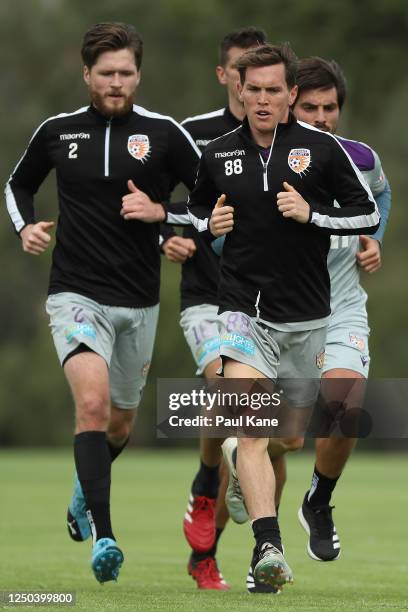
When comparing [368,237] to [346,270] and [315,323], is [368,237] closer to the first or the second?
[346,270]

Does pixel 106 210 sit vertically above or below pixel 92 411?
above

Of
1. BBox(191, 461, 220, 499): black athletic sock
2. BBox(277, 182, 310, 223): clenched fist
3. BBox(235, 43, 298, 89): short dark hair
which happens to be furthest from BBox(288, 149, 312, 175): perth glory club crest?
BBox(191, 461, 220, 499): black athletic sock

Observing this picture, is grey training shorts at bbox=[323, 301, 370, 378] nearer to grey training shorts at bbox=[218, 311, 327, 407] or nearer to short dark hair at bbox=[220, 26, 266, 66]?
grey training shorts at bbox=[218, 311, 327, 407]

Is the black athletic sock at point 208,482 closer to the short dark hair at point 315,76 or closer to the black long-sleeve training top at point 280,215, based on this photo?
the black long-sleeve training top at point 280,215

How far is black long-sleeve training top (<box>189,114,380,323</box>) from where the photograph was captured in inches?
336

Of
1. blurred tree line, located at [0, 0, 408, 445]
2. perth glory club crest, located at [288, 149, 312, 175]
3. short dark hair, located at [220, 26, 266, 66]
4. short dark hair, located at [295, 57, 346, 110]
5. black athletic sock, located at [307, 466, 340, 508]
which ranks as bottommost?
blurred tree line, located at [0, 0, 408, 445]

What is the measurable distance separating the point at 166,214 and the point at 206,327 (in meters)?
1.08

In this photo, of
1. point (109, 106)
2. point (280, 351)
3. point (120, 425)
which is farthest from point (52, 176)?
A: point (280, 351)

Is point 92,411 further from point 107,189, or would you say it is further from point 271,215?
point 271,215

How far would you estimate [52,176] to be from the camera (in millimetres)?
47406

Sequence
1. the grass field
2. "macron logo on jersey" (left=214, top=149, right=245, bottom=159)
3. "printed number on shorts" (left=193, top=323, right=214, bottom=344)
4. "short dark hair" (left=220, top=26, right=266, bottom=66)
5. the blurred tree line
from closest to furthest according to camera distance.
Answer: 1. "macron logo on jersey" (left=214, top=149, right=245, bottom=159)
2. the grass field
3. "printed number on shorts" (left=193, top=323, right=214, bottom=344)
4. "short dark hair" (left=220, top=26, right=266, bottom=66)
5. the blurred tree line

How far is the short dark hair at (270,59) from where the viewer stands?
8.55 meters

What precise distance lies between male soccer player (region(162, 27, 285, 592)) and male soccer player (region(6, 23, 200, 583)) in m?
0.62

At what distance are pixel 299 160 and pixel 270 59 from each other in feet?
1.84
